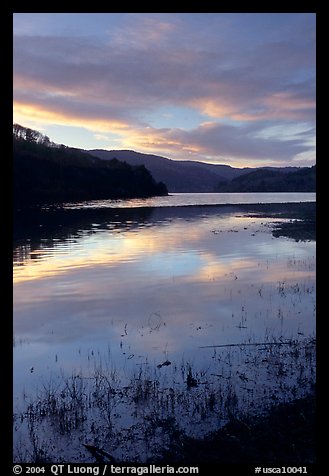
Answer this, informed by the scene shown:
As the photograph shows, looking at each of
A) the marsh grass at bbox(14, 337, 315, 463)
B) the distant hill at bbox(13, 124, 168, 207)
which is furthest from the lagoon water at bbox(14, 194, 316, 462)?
the distant hill at bbox(13, 124, 168, 207)

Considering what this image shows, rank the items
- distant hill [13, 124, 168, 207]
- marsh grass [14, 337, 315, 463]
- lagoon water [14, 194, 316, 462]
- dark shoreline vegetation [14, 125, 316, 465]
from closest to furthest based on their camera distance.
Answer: dark shoreline vegetation [14, 125, 316, 465], marsh grass [14, 337, 315, 463], lagoon water [14, 194, 316, 462], distant hill [13, 124, 168, 207]

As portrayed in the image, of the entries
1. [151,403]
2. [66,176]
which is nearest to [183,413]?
[151,403]

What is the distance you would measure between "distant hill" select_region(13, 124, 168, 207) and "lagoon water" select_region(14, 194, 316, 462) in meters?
66.7

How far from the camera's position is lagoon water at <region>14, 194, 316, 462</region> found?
33.1 ft

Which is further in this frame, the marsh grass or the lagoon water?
the lagoon water

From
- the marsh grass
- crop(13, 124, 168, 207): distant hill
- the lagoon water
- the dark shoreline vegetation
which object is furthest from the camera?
crop(13, 124, 168, 207): distant hill

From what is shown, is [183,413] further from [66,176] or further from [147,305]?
[66,176]

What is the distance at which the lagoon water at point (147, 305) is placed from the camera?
1009cm

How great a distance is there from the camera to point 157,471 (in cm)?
488

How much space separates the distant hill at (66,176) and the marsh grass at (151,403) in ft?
278

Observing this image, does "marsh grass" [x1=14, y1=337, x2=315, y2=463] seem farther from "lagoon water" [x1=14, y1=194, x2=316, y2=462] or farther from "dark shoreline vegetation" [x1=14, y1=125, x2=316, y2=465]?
"lagoon water" [x1=14, y1=194, x2=316, y2=462]

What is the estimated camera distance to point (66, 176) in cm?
10075

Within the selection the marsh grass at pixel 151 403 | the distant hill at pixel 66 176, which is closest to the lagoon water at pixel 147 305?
the marsh grass at pixel 151 403
